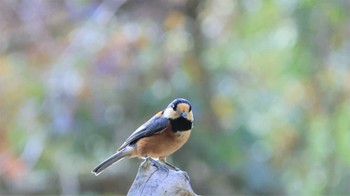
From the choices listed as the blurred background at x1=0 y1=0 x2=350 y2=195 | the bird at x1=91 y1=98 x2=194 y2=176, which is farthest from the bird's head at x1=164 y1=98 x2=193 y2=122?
the blurred background at x1=0 y1=0 x2=350 y2=195

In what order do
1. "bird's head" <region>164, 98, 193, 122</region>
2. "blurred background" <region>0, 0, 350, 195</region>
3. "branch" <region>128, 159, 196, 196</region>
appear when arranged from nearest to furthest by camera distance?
"branch" <region>128, 159, 196, 196</region>
"bird's head" <region>164, 98, 193, 122</region>
"blurred background" <region>0, 0, 350, 195</region>

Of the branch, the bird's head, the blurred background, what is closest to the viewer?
the branch

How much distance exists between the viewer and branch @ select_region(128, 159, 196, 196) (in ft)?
6.06

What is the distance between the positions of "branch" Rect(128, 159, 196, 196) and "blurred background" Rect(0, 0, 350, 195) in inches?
171

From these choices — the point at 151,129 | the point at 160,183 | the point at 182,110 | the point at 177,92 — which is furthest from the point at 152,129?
the point at 177,92

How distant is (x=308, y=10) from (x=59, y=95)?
8.21ft

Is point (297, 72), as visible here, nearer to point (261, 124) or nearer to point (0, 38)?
point (261, 124)

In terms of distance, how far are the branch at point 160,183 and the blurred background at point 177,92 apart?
434 centimetres

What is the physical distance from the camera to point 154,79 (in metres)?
6.79

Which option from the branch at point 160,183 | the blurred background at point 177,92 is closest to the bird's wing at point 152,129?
the branch at point 160,183

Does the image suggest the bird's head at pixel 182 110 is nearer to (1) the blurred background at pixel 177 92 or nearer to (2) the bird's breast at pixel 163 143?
(2) the bird's breast at pixel 163 143

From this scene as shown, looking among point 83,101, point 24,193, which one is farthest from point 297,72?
point 24,193

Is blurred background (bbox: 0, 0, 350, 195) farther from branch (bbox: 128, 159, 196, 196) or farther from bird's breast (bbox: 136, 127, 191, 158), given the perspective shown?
branch (bbox: 128, 159, 196, 196)

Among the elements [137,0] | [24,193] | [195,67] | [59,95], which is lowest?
[24,193]
